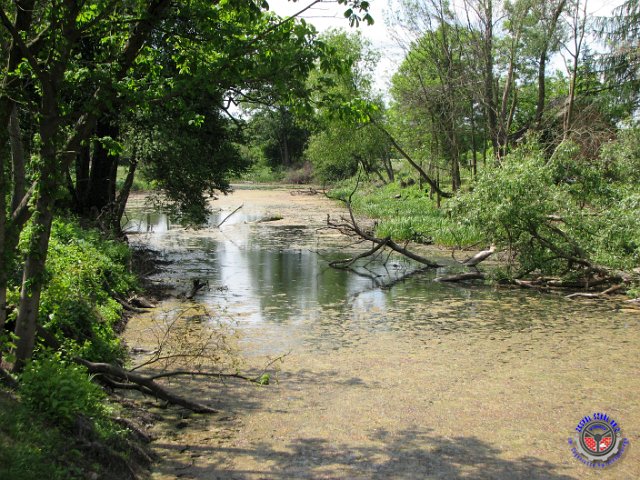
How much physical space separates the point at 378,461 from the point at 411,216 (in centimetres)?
1924

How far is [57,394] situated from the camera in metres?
4.50

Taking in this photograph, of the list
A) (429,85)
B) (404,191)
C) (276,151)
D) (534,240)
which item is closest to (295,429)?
(534,240)

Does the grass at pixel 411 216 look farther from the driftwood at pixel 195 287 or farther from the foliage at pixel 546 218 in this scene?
the driftwood at pixel 195 287

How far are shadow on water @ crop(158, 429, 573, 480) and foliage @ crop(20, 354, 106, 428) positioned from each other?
827 millimetres

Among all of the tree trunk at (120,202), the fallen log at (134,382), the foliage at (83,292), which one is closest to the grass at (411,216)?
the tree trunk at (120,202)

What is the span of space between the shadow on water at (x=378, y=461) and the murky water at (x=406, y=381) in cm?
2

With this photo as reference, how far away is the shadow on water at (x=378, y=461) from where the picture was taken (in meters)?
5.03

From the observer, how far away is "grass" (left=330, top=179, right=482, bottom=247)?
19.0 m

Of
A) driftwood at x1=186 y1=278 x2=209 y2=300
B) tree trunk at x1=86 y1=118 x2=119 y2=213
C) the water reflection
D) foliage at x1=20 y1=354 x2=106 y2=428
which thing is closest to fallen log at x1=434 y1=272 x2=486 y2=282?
the water reflection

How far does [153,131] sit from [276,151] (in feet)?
173

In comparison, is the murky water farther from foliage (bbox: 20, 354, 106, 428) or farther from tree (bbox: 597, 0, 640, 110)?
tree (bbox: 597, 0, 640, 110)

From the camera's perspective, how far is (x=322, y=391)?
7.02m

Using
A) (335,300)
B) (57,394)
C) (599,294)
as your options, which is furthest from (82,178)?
(599,294)

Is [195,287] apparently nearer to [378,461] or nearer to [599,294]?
[378,461]
